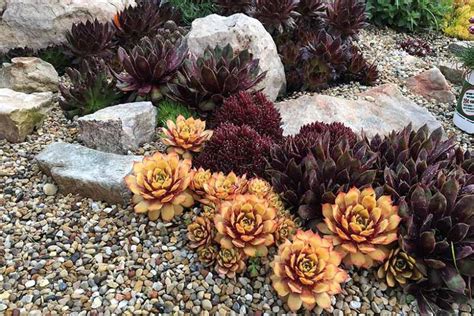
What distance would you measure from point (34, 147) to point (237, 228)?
1.90m

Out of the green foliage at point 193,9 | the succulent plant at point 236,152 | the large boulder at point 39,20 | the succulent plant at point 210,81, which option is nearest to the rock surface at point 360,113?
the succulent plant at point 210,81

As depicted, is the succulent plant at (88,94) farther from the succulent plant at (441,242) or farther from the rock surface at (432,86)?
the rock surface at (432,86)

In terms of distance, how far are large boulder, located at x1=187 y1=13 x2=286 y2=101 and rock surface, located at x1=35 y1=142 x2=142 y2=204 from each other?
153cm

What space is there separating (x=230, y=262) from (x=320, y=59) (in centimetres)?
273

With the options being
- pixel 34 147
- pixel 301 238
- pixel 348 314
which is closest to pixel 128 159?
pixel 34 147

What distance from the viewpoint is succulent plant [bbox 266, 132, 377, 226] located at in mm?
2561

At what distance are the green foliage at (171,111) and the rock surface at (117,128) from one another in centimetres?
15

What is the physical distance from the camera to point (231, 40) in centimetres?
421

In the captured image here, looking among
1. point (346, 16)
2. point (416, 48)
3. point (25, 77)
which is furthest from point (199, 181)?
point (416, 48)

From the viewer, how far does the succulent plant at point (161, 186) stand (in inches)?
102

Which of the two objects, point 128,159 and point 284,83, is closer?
point 128,159

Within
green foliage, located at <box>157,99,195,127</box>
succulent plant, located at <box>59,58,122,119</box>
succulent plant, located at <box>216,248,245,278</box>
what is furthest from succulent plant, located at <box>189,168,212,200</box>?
succulent plant, located at <box>59,58,122,119</box>

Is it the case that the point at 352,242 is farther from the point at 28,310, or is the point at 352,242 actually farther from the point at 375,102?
the point at 375,102

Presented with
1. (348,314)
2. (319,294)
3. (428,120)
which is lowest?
(428,120)
